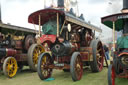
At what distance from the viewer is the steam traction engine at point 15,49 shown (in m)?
5.43

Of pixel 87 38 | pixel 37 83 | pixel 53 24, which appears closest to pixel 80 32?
pixel 87 38

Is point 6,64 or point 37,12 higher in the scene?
point 37,12

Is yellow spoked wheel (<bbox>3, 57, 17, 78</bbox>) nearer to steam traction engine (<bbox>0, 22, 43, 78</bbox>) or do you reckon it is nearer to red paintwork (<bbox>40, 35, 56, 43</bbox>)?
steam traction engine (<bbox>0, 22, 43, 78</bbox>)

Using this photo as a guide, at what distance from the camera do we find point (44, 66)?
482cm

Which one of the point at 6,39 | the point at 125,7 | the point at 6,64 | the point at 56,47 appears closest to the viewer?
the point at 125,7

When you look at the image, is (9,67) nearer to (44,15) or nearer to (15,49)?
(15,49)

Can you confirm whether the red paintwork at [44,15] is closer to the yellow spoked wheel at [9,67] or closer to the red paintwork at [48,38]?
the red paintwork at [48,38]

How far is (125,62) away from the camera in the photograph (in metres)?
3.58

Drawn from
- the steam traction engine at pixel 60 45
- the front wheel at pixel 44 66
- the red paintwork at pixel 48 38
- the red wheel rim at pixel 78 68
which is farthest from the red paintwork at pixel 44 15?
the red wheel rim at pixel 78 68

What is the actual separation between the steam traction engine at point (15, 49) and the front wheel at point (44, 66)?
46.9 inches

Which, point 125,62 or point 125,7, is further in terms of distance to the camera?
point 125,7

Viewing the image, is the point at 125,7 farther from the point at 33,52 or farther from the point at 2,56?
the point at 2,56

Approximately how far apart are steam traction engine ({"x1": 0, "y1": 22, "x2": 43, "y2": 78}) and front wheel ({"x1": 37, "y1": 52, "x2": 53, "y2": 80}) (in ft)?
3.91

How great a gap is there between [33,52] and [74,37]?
6.52ft
